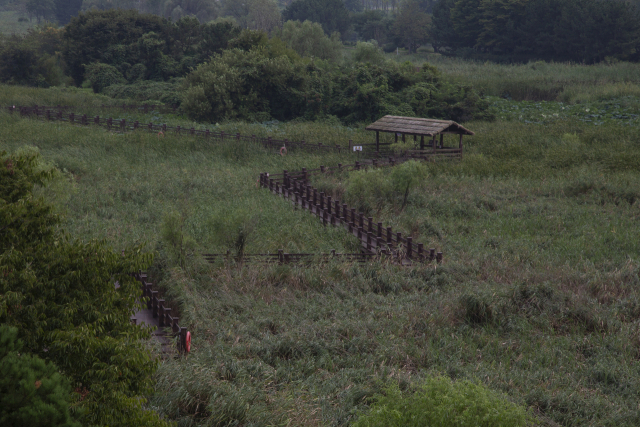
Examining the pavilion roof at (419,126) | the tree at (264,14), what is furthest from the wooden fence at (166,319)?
the tree at (264,14)

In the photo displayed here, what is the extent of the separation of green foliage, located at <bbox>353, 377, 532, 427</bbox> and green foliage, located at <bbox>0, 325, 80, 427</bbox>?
286 centimetres

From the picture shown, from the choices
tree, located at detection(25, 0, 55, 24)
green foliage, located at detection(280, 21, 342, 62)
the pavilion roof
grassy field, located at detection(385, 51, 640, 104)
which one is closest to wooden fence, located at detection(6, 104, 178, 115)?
green foliage, located at detection(280, 21, 342, 62)

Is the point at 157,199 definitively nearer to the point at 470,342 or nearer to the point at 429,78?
the point at 470,342

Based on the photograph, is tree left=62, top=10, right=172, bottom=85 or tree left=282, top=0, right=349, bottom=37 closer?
tree left=62, top=10, right=172, bottom=85

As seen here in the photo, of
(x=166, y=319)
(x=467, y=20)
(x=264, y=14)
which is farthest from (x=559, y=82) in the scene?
(x=264, y=14)

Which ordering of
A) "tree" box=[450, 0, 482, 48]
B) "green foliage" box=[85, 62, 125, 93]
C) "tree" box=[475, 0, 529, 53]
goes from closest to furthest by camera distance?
"green foliage" box=[85, 62, 125, 93] → "tree" box=[475, 0, 529, 53] → "tree" box=[450, 0, 482, 48]

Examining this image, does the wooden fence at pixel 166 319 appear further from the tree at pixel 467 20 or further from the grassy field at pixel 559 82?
the tree at pixel 467 20

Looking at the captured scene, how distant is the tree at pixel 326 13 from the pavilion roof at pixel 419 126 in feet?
207

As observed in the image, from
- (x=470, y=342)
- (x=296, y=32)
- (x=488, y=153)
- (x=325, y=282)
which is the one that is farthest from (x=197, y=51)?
(x=470, y=342)

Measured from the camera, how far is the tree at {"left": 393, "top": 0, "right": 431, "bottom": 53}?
77.1m

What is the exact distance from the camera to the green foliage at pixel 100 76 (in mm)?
47031

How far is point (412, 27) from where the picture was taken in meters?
77.7

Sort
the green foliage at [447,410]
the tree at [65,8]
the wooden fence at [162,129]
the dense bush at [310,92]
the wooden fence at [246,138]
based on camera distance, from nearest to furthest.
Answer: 1. the green foliage at [447,410]
2. the wooden fence at [246,138]
3. the wooden fence at [162,129]
4. the dense bush at [310,92]
5. the tree at [65,8]

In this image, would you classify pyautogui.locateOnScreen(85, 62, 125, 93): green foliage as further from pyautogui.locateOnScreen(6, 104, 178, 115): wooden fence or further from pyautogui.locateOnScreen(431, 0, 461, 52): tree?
pyautogui.locateOnScreen(431, 0, 461, 52): tree
